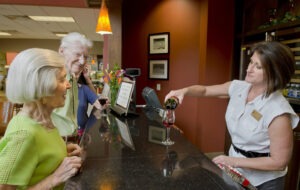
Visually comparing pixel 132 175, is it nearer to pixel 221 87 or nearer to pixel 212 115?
pixel 221 87

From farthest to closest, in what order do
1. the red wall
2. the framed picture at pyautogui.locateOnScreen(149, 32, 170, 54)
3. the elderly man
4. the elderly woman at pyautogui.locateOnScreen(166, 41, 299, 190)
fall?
the framed picture at pyautogui.locateOnScreen(149, 32, 170, 54) → the red wall → the elderly man → the elderly woman at pyautogui.locateOnScreen(166, 41, 299, 190)

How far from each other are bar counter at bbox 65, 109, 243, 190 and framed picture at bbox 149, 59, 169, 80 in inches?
102

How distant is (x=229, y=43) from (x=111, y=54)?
190 cm

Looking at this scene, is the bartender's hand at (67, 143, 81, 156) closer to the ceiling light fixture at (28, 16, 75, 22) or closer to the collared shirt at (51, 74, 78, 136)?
the collared shirt at (51, 74, 78, 136)

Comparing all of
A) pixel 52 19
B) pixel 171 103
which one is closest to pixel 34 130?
pixel 171 103

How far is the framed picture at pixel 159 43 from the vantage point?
418cm

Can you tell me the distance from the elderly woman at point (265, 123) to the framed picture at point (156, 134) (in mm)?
376

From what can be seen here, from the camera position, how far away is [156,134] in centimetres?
165

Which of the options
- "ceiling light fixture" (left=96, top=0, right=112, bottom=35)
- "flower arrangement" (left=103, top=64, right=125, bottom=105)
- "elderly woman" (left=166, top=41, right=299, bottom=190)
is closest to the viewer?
"elderly woman" (left=166, top=41, right=299, bottom=190)

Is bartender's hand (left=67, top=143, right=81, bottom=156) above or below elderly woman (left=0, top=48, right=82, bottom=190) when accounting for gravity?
below

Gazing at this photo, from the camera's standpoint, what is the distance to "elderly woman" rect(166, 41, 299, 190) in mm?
1203

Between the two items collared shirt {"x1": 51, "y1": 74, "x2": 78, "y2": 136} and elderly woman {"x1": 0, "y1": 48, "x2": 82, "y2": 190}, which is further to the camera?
collared shirt {"x1": 51, "y1": 74, "x2": 78, "y2": 136}

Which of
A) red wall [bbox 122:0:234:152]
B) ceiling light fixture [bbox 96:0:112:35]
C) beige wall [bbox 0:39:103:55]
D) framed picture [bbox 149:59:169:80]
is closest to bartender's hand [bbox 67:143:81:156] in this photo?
ceiling light fixture [bbox 96:0:112:35]

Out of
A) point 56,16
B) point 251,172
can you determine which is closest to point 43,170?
point 251,172
